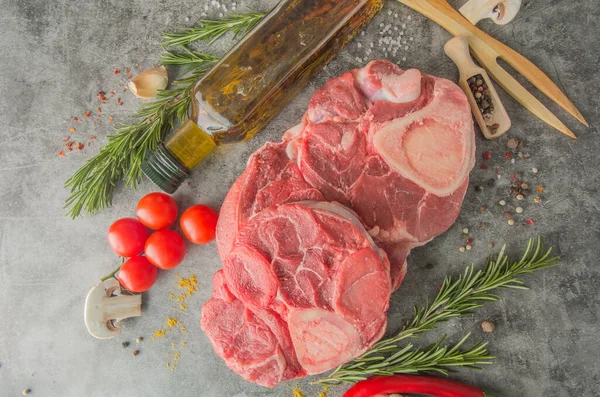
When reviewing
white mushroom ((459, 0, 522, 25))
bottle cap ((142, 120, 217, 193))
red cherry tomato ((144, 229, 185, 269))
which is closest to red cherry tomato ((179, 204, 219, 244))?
red cherry tomato ((144, 229, 185, 269))

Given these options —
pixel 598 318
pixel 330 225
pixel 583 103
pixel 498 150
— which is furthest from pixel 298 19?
pixel 598 318

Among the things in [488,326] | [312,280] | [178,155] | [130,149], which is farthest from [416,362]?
[130,149]

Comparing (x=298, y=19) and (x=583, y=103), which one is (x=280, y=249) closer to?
(x=298, y=19)

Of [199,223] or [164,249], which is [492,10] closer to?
[199,223]

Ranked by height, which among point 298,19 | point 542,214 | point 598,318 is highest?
point 298,19

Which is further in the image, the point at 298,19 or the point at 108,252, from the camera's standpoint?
the point at 108,252

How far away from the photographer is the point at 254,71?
10.4 feet

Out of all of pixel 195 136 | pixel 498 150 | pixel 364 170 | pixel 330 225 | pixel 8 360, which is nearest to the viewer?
pixel 330 225

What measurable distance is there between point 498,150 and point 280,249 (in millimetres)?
1827

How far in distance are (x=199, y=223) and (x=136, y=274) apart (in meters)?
0.60

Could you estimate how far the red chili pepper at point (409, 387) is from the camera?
3.36 m

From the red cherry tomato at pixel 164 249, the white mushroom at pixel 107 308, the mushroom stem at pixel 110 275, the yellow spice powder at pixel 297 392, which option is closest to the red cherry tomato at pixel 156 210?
the red cherry tomato at pixel 164 249

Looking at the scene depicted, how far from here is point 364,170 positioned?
3.05 metres

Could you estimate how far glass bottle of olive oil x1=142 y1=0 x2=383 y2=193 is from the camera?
124 inches
